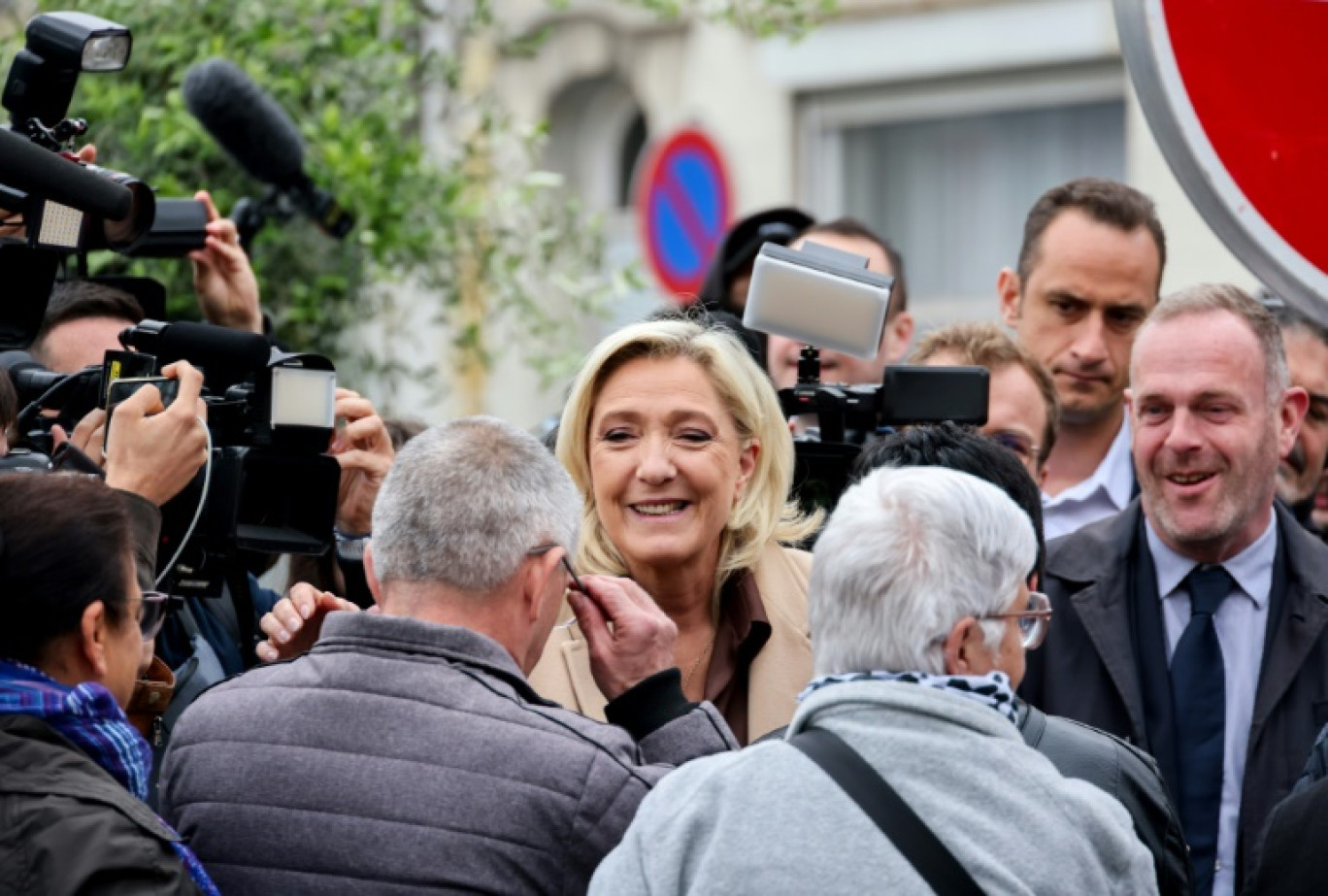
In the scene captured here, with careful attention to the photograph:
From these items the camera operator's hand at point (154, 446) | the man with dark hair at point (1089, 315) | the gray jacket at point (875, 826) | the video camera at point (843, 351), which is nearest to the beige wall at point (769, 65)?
the man with dark hair at point (1089, 315)

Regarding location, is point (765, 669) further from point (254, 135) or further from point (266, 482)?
point (254, 135)

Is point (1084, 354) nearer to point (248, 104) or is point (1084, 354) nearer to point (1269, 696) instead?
point (1269, 696)

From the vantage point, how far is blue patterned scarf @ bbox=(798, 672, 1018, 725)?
119 inches

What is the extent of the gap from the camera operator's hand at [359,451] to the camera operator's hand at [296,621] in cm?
65

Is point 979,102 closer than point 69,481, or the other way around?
point 69,481

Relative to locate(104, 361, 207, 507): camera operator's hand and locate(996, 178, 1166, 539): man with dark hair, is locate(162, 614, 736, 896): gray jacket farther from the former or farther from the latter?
locate(996, 178, 1166, 539): man with dark hair

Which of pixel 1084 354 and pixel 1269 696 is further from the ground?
pixel 1084 354

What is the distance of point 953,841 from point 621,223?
10.4 meters

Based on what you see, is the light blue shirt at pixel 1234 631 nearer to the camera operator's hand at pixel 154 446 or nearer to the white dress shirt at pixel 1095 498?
the white dress shirt at pixel 1095 498

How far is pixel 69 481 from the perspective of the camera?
11.2 feet

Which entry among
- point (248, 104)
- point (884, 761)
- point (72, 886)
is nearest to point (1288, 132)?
point (884, 761)

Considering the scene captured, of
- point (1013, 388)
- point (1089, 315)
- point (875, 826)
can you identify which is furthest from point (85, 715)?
point (1089, 315)

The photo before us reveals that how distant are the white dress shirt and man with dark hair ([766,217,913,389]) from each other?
0.62 metres

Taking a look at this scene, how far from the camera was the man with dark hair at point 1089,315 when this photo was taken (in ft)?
19.3
